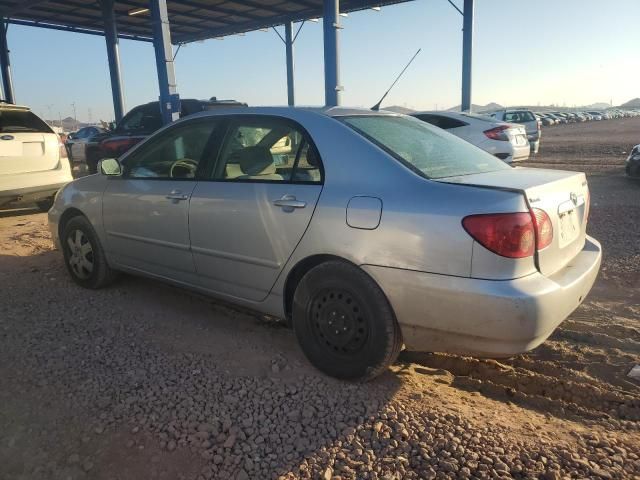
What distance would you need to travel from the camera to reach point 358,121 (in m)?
3.23

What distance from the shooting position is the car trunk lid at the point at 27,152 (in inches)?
276

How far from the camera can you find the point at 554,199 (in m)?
2.65

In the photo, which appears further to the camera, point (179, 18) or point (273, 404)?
point (179, 18)

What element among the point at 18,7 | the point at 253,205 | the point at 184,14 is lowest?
the point at 253,205

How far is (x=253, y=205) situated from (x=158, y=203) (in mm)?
984

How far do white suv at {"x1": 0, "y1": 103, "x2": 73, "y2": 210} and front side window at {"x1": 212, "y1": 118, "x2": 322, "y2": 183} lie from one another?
4971mm

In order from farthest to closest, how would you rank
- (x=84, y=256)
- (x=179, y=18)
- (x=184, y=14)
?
(x=179, y=18)
(x=184, y=14)
(x=84, y=256)

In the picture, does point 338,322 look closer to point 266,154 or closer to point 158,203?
point 266,154

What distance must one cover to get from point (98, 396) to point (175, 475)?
2.77 feet

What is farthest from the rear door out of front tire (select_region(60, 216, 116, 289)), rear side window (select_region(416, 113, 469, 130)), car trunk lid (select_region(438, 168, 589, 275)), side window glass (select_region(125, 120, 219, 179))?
rear side window (select_region(416, 113, 469, 130))

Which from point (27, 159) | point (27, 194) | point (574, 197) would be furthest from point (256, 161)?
point (27, 159)

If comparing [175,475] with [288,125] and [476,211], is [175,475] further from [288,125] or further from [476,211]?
[288,125]

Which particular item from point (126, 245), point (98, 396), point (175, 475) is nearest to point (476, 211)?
point (175, 475)

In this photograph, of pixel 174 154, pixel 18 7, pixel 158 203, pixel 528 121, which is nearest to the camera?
pixel 158 203
